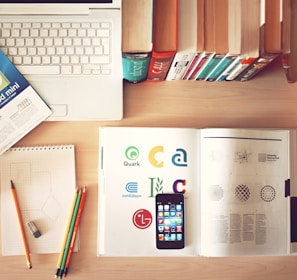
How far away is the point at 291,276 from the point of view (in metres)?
0.92

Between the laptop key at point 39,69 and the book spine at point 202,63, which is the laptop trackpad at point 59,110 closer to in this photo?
the laptop key at point 39,69

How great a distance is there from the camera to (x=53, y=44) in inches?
34.0

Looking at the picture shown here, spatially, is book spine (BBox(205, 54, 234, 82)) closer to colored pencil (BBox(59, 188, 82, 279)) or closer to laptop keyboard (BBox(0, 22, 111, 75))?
laptop keyboard (BBox(0, 22, 111, 75))

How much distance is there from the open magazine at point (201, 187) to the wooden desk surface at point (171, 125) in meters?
0.03

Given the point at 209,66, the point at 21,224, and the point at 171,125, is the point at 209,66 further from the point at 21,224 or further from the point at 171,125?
the point at 21,224

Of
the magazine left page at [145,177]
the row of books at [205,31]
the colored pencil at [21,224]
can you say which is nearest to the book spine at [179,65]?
the row of books at [205,31]

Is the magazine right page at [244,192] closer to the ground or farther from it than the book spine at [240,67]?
closer to the ground

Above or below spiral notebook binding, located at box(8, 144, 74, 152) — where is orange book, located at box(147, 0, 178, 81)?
above

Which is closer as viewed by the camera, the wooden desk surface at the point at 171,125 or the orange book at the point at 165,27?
the orange book at the point at 165,27

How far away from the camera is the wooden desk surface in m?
0.90

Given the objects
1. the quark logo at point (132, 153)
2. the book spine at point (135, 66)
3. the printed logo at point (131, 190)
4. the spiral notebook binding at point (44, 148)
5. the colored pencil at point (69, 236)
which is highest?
the book spine at point (135, 66)

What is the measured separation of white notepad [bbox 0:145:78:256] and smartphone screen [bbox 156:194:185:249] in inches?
7.0

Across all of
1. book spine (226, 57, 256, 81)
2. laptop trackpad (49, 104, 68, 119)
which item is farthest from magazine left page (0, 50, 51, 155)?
book spine (226, 57, 256, 81)

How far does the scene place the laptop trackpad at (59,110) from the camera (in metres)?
0.87
